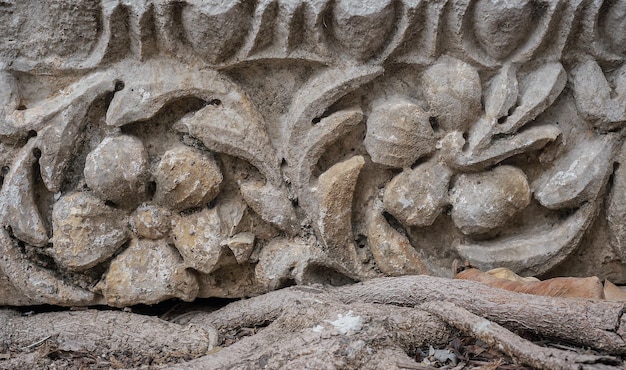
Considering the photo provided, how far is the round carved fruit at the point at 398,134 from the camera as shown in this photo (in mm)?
1725

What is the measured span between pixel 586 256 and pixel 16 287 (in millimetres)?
1530

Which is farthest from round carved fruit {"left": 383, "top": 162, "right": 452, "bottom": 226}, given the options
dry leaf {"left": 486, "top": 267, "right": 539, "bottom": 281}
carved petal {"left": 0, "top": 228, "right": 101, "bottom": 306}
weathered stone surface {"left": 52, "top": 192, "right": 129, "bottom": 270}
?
carved petal {"left": 0, "top": 228, "right": 101, "bottom": 306}

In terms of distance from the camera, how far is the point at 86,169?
1721mm

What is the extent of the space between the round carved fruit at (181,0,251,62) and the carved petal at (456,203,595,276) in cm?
81

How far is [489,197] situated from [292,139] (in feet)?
1.73

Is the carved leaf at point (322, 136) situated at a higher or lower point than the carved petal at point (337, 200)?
higher

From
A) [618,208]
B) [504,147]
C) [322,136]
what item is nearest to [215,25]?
[322,136]

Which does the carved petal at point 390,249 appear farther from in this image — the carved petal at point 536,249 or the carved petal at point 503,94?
the carved petal at point 503,94

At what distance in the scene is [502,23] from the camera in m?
1.66

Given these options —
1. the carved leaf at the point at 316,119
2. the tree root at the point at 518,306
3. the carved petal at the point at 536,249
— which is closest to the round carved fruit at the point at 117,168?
the carved leaf at the point at 316,119

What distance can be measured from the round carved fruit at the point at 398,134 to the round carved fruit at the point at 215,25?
0.41 m

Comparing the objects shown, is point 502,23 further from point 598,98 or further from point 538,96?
point 598,98

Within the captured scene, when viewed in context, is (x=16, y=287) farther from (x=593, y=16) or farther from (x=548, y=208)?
(x=593, y=16)

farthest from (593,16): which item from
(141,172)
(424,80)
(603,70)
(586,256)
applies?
(141,172)
